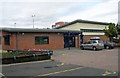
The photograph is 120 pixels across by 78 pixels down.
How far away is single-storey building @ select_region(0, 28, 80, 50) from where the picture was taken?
32875 mm

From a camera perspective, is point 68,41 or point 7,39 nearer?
point 7,39

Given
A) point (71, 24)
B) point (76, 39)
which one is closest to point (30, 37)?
point (76, 39)

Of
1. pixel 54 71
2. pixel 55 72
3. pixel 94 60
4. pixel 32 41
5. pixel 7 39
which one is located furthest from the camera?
pixel 32 41

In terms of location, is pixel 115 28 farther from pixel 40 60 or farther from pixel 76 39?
pixel 40 60

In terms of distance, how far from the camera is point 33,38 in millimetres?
34500

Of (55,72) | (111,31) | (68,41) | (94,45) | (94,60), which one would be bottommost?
(55,72)

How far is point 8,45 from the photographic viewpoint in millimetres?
33938

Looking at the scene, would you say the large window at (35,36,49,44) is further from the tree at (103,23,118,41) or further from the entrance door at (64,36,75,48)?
the tree at (103,23,118,41)

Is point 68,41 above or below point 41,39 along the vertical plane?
below

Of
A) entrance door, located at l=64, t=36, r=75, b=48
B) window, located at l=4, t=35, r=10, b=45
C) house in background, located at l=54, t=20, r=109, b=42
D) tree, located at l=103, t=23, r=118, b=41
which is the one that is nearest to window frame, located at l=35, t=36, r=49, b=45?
window, located at l=4, t=35, r=10, b=45

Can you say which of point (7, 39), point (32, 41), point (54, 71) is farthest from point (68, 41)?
point (54, 71)

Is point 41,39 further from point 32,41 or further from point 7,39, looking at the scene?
point 7,39

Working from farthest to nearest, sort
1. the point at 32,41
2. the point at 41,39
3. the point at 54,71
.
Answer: the point at 41,39
the point at 32,41
the point at 54,71

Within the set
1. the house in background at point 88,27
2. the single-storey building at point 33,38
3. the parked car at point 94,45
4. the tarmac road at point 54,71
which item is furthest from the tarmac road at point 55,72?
the house in background at point 88,27
